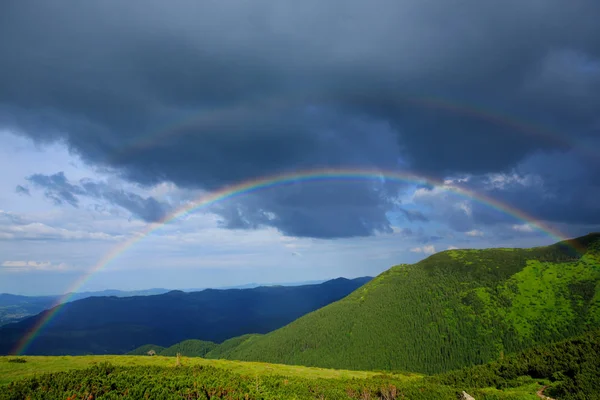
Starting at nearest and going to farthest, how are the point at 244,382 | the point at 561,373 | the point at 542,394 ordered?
the point at 244,382, the point at 542,394, the point at 561,373

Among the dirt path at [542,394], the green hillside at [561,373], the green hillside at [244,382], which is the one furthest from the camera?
the green hillside at [561,373]

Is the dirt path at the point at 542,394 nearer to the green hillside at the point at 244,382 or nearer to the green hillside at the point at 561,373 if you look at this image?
the green hillside at the point at 244,382

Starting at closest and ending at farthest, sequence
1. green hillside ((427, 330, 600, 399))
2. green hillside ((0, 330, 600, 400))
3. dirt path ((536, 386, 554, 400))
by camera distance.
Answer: green hillside ((0, 330, 600, 400)) < dirt path ((536, 386, 554, 400)) < green hillside ((427, 330, 600, 399))

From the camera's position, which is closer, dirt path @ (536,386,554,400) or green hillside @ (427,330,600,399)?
dirt path @ (536,386,554,400)

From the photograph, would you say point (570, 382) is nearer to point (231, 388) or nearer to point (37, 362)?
point (231, 388)

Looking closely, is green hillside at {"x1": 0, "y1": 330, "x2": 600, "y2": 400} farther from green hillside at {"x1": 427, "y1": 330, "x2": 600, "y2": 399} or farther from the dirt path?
the dirt path


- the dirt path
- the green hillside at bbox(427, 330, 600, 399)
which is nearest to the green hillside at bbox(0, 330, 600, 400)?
the green hillside at bbox(427, 330, 600, 399)

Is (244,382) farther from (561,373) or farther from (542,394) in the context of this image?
(561,373)

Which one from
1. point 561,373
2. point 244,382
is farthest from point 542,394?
point 244,382

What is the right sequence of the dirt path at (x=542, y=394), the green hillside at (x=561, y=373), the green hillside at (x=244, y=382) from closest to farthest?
the green hillside at (x=244, y=382) → the dirt path at (x=542, y=394) → the green hillside at (x=561, y=373)

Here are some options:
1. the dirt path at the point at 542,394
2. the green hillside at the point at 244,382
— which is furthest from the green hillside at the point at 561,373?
the dirt path at the point at 542,394

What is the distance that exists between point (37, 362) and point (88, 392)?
39956 millimetres

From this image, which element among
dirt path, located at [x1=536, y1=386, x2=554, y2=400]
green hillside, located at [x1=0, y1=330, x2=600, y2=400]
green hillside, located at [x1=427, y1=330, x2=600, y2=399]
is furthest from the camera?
green hillside, located at [x1=427, y1=330, x2=600, y2=399]

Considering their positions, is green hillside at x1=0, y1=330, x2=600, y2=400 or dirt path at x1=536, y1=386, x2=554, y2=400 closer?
green hillside at x1=0, y1=330, x2=600, y2=400
